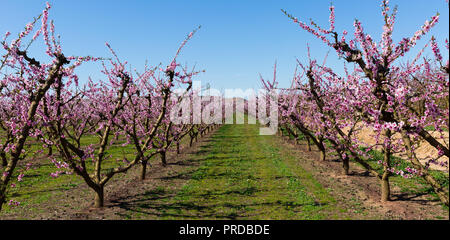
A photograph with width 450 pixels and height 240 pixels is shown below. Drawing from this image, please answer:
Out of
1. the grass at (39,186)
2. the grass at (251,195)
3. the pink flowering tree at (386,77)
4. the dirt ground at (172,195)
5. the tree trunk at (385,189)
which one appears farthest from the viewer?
the grass at (39,186)

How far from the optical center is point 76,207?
34.4ft

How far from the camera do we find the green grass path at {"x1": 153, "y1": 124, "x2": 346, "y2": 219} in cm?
964

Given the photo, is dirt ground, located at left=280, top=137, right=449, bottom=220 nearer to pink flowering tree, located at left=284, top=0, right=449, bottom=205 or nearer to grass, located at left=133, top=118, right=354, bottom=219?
grass, located at left=133, top=118, right=354, bottom=219

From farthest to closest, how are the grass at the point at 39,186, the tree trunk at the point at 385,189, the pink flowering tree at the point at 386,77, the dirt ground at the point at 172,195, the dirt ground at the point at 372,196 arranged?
the grass at the point at 39,186
the tree trunk at the point at 385,189
the dirt ground at the point at 172,195
the dirt ground at the point at 372,196
the pink flowering tree at the point at 386,77

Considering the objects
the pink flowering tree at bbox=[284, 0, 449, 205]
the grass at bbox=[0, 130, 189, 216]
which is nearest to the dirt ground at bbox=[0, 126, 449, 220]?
the grass at bbox=[0, 130, 189, 216]

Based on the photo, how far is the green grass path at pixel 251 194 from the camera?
380 inches

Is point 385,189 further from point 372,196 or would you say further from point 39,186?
point 39,186

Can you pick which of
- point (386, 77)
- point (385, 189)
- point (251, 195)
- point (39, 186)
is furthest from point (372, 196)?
point (39, 186)

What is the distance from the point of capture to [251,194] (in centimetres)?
1191

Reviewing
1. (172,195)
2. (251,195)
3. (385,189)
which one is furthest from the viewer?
(172,195)

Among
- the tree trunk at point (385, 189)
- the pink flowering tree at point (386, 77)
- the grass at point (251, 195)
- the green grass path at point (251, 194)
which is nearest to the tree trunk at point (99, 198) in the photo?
the grass at point (251, 195)

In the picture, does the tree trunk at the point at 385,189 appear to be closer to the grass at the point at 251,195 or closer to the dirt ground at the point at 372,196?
the dirt ground at the point at 372,196
